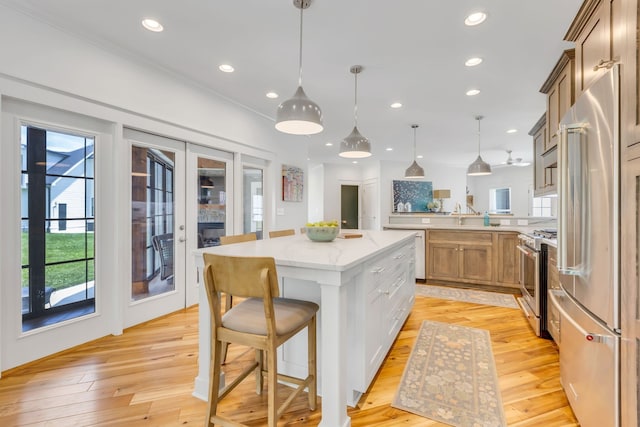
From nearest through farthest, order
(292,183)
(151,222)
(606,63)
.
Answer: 1. (606,63)
2. (151,222)
3. (292,183)

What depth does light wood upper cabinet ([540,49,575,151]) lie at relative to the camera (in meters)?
2.36

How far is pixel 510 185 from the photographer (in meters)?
9.66

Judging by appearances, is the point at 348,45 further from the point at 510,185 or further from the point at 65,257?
the point at 510,185

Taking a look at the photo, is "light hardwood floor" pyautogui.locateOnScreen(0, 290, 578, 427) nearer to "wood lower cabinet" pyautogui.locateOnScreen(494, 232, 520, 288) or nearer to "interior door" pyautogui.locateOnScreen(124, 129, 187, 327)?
"interior door" pyautogui.locateOnScreen(124, 129, 187, 327)

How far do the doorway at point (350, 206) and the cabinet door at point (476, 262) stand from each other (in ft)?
15.9

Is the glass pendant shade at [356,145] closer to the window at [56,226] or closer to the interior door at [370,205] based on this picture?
the window at [56,226]

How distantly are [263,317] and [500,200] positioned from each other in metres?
10.7

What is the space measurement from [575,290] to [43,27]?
12.7ft

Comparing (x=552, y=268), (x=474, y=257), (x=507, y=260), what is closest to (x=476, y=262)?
(x=474, y=257)

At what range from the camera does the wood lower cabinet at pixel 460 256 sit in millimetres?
4168

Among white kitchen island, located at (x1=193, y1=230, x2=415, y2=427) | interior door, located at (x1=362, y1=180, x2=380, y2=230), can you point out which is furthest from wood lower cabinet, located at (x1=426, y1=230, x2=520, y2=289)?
interior door, located at (x1=362, y1=180, x2=380, y2=230)

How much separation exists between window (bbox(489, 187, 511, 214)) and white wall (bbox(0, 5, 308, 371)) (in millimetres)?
9346

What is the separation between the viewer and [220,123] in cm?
373

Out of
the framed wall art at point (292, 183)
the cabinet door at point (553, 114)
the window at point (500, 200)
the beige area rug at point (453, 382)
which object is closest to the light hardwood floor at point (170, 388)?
the beige area rug at point (453, 382)
